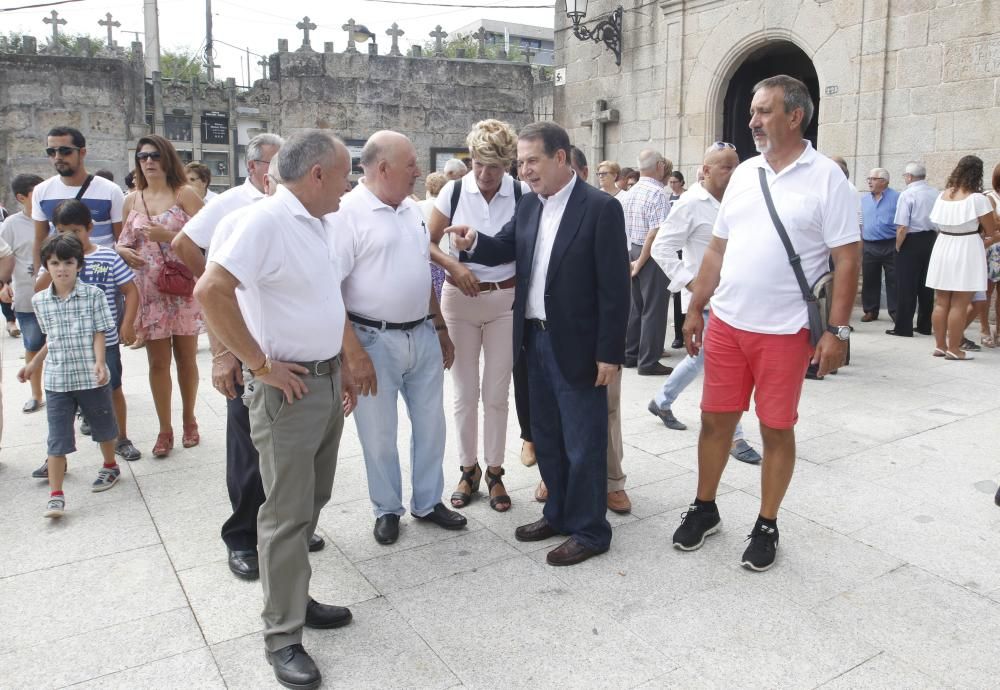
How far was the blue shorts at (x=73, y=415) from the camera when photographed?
12.5ft

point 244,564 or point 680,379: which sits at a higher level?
point 680,379

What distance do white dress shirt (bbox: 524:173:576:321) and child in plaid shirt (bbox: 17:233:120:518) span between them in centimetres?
225

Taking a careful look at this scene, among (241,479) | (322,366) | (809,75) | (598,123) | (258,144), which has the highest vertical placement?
(809,75)

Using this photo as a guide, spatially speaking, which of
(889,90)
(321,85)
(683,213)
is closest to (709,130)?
(889,90)

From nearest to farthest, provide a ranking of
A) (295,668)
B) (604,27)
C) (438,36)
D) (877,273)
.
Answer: (295,668) → (877,273) → (604,27) → (438,36)

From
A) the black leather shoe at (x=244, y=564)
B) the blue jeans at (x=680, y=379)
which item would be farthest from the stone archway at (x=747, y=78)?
the black leather shoe at (x=244, y=564)

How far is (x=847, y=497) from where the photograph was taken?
3787 millimetres

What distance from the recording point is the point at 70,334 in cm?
Result: 393

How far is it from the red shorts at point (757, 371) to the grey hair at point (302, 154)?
1.72m

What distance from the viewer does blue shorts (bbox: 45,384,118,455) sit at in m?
3.81

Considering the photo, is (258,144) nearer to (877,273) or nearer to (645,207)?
(645,207)

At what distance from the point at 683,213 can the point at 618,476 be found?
2014 millimetres

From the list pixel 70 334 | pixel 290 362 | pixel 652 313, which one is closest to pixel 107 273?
pixel 70 334

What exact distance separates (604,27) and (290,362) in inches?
395
